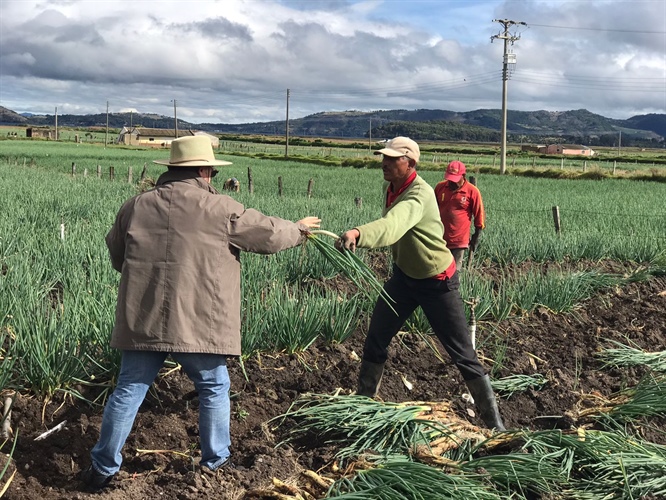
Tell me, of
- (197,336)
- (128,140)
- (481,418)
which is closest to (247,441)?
(197,336)

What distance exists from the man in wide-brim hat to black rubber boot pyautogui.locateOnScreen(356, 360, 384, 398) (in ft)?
4.06

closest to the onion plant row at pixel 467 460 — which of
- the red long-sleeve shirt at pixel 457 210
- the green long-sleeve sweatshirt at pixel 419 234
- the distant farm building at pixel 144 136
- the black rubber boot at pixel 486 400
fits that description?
the black rubber boot at pixel 486 400

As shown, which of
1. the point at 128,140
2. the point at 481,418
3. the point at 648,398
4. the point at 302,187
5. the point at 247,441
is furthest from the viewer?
the point at 128,140

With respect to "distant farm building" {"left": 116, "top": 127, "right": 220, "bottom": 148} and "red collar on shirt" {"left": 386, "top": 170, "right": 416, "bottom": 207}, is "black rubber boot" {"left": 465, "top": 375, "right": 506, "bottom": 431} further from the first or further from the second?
"distant farm building" {"left": 116, "top": 127, "right": 220, "bottom": 148}

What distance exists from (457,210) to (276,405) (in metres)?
3.76

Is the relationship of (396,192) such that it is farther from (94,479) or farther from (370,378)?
(94,479)

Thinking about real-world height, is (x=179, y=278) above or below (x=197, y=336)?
above

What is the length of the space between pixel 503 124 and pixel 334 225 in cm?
2659

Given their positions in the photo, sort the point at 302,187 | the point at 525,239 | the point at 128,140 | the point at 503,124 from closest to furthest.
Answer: the point at 525,239 → the point at 302,187 → the point at 503,124 → the point at 128,140

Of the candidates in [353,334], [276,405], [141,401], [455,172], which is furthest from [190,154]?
[455,172]

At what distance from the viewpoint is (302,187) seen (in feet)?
78.0

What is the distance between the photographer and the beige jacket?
2957 millimetres

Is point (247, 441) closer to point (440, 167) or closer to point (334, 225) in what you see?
point (334, 225)

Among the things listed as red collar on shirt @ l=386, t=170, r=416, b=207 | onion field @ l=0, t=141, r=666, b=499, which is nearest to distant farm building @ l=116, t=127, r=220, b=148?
onion field @ l=0, t=141, r=666, b=499
